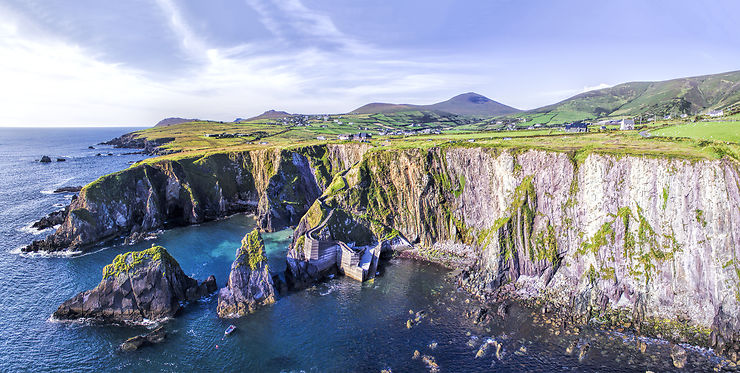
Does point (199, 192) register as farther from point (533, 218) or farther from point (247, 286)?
point (533, 218)

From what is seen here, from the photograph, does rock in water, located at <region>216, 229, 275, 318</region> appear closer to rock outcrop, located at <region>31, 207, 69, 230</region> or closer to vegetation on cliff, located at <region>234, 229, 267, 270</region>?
vegetation on cliff, located at <region>234, 229, 267, 270</region>

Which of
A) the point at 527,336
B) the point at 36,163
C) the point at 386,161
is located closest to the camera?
the point at 527,336

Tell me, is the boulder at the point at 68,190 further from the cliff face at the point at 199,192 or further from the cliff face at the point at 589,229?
the cliff face at the point at 589,229

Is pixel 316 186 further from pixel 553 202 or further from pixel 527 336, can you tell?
pixel 527 336

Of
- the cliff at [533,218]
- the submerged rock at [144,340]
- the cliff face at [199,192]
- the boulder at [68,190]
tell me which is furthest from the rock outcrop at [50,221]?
the submerged rock at [144,340]

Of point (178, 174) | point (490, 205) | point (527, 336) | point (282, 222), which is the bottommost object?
point (527, 336)

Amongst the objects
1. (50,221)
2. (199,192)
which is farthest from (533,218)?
(50,221)

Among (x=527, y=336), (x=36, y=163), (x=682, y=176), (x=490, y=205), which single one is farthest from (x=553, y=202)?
(x=36, y=163)

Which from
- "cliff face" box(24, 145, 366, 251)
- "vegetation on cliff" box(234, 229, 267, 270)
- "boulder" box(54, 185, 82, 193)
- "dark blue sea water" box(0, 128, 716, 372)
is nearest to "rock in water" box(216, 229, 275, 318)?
"vegetation on cliff" box(234, 229, 267, 270)
